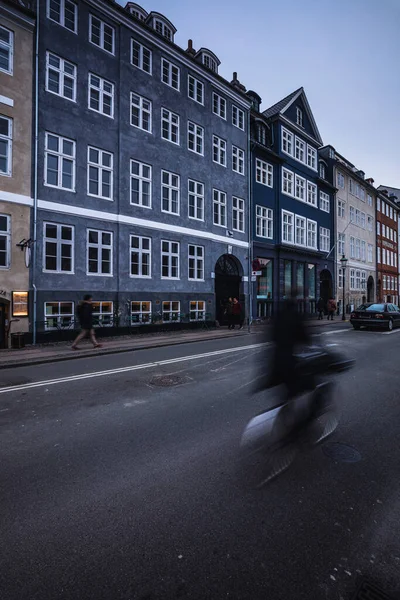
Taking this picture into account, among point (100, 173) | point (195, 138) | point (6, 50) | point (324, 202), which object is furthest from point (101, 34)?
point (324, 202)

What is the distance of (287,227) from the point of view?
27656mm

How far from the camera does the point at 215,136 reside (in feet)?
70.8

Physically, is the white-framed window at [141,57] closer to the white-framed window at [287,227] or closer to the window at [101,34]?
the window at [101,34]

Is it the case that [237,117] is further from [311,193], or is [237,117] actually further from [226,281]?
[226,281]

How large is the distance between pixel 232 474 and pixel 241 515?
0.62 m

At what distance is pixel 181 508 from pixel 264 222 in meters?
24.7

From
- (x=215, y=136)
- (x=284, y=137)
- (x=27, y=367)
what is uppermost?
(x=284, y=137)

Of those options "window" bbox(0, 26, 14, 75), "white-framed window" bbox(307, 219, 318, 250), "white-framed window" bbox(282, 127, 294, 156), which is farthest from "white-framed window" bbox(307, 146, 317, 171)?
"window" bbox(0, 26, 14, 75)

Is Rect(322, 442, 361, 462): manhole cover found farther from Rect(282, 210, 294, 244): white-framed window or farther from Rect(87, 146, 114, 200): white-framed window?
Rect(282, 210, 294, 244): white-framed window

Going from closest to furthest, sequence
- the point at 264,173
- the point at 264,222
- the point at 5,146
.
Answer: the point at 5,146
the point at 264,222
the point at 264,173

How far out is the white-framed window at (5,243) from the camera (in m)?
12.6

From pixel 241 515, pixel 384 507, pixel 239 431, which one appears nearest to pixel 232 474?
pixel 241 515

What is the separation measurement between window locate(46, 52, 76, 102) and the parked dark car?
18.1 metres

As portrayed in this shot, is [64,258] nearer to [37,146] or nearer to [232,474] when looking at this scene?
[37,146]
